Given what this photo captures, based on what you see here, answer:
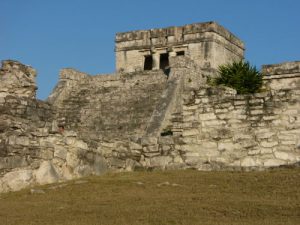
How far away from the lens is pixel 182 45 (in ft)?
119

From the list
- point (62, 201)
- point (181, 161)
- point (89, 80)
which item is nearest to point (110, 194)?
point (62, 201)

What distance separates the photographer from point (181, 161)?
1409cm

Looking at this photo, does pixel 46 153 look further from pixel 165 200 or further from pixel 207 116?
pixel 207 116

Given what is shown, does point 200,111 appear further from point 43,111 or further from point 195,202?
point 195,202

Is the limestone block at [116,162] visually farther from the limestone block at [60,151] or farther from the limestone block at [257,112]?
the limestone block at [257,112]

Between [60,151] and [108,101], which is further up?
[108,101]

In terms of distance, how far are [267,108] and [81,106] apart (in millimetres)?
12667

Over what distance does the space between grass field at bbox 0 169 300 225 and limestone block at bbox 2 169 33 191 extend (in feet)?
1.42

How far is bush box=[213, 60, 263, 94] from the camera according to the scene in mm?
24641

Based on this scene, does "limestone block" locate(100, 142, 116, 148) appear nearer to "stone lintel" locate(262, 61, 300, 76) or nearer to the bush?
the bush

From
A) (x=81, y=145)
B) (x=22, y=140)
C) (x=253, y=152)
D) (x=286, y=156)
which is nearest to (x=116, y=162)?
(x=81, y=145)

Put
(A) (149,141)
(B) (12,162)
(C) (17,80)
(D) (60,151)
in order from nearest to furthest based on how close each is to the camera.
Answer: (B) (12,162) < (D) (60,151) < (A) (149,141) < (C) (17,80)

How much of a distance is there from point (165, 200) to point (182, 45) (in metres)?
27.1

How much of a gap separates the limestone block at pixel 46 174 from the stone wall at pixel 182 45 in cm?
2299
